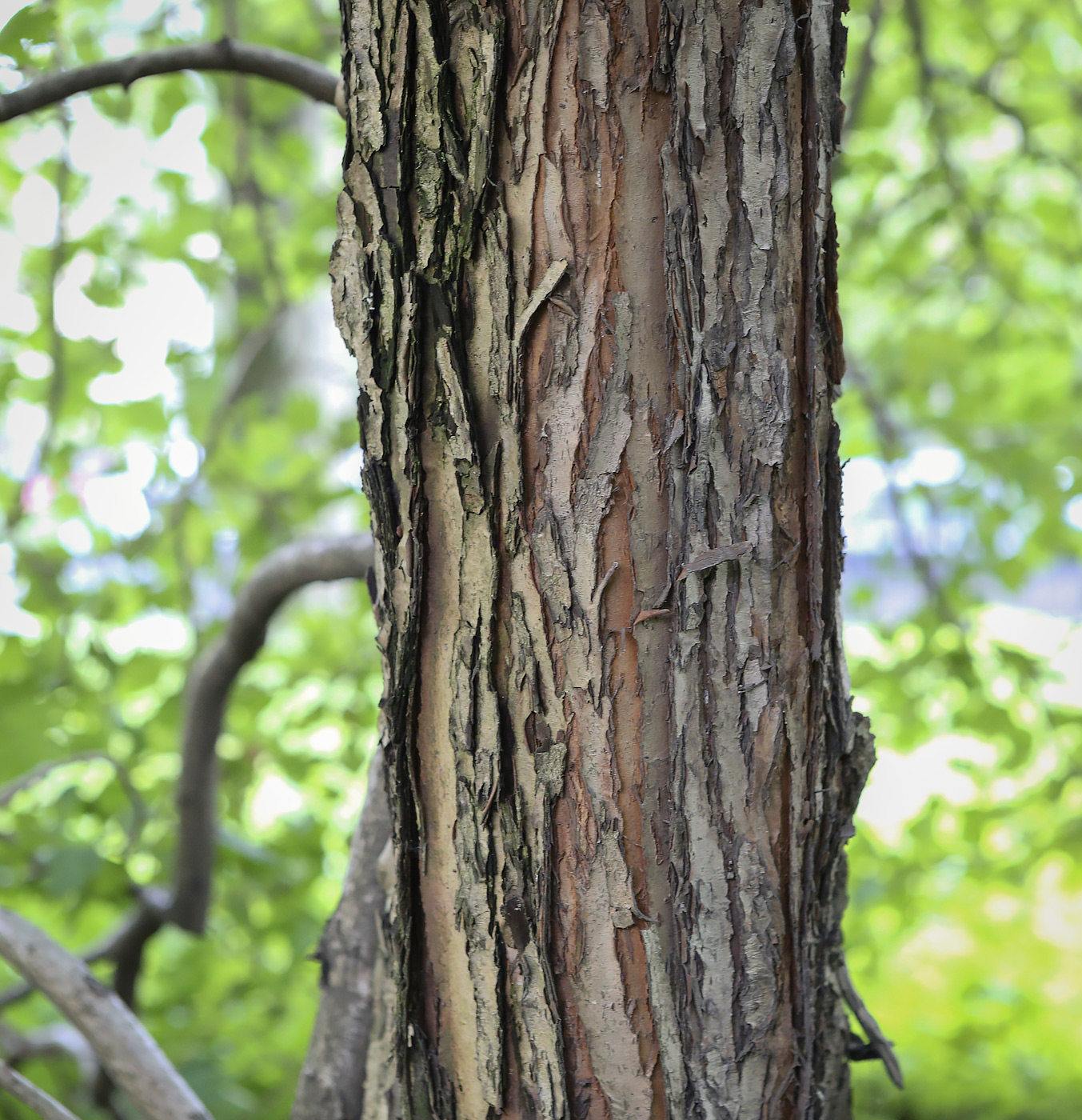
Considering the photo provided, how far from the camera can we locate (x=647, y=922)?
61 centimetres

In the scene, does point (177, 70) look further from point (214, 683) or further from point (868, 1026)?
point (868, 1026)

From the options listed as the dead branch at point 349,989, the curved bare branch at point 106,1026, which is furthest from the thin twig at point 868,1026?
the curved bare branch at point 106,1026

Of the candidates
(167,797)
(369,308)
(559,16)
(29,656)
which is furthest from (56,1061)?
(559,16)

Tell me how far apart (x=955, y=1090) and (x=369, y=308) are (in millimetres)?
2073

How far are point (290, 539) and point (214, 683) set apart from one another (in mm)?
740

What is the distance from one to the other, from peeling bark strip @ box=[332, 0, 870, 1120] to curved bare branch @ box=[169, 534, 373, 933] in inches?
17.4

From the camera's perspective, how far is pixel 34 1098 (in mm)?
778

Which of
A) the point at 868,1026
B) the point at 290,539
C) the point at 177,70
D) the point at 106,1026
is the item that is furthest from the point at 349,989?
the point at 290,539

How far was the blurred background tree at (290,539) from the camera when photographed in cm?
159

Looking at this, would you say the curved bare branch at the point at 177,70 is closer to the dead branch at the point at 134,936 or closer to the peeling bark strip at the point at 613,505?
the peeling bark strip at the point at 613,505

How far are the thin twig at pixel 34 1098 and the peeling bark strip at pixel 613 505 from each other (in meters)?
0.37

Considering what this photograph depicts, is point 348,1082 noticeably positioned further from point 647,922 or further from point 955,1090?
point 955,1090

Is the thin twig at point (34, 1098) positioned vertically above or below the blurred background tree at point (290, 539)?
below

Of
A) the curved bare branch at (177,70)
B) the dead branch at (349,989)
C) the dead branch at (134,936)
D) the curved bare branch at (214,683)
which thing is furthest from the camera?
the dead branch at (134,936)
